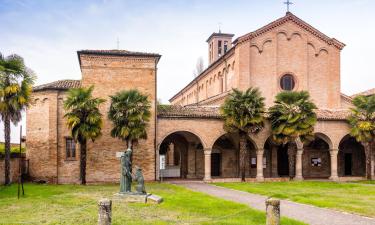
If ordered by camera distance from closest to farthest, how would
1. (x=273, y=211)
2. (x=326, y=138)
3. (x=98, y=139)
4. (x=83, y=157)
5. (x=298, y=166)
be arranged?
(x=273, y=211) → (x=83, y=157) → (x=98, y=139) → (x=298, y=166) → (x=326, y=138)

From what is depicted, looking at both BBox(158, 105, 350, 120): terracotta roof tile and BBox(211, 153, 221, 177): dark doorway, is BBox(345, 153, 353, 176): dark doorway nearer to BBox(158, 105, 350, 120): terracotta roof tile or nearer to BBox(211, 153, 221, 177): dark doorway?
BBox(158, 105, 350, 120): terracotta roof tile

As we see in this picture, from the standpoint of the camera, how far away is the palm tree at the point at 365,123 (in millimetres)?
32750

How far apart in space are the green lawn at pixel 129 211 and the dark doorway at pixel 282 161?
58.8 feet

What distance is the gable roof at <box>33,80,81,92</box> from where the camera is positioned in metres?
31.1

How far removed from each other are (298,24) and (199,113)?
40.6 ft

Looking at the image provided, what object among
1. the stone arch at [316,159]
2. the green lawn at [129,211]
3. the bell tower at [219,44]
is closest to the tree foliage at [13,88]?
the green lawn at [129,211]

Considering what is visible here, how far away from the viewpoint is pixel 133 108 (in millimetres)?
28375

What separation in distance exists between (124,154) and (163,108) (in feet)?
42.8

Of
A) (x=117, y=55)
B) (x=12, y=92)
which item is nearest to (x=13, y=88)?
(x=12, y=92)

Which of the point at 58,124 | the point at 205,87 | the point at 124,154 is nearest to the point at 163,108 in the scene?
the point at 58,124

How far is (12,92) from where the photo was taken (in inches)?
1056

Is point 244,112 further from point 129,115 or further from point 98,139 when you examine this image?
point 98,139

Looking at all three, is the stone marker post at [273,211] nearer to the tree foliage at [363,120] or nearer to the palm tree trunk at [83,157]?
the palm tree trunk at [83,157]

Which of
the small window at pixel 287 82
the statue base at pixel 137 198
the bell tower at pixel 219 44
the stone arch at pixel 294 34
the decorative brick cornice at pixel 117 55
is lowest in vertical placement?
the statue base at pixel 137 198
